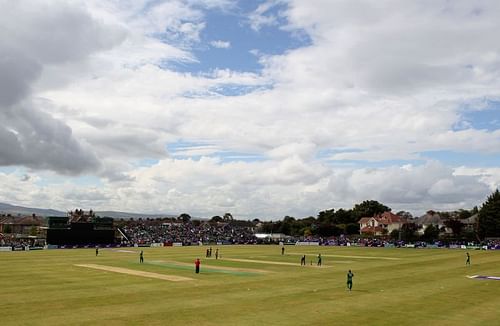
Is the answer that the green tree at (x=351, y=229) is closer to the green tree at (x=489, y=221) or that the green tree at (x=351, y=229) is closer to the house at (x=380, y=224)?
the house at (x=380, y=224)

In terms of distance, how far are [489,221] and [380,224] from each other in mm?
52197

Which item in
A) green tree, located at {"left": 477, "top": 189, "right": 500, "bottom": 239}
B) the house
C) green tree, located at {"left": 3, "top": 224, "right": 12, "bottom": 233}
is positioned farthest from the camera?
green tree, located at {"left": 3, "top": 224, "right": 12, "bottom": 233}

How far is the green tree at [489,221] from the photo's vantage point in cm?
11050

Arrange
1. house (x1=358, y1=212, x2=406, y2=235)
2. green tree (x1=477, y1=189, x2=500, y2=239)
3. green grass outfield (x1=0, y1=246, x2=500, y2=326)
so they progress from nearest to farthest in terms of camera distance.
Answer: green grass outfield (x1=0, y1=246, x2=500, y2=326)
green tree (x1=477, y1=189, x2=500, y2=239)
house (x1=358, y1=212, x2=406, y2=235)

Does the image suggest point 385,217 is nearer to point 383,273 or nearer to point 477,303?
point 383,273

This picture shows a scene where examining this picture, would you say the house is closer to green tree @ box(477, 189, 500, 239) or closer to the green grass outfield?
green tree @ box(477, 189, 500, 239)

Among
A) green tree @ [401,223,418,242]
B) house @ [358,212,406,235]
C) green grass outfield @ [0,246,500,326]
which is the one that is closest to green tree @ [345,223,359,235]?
house @ [358,212,406,235]

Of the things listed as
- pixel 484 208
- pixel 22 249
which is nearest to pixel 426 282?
pixel 22 249

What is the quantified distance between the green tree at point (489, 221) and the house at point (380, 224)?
139ft

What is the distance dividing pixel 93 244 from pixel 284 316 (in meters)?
75.8

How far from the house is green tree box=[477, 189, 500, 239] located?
42.3m

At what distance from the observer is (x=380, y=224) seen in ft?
532

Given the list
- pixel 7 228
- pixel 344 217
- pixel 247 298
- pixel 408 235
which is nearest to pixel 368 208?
pixel 344 217

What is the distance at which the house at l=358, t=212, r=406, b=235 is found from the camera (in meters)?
157
